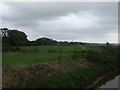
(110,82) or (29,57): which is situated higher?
(29,57)

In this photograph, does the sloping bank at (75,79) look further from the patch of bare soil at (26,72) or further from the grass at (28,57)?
the grass at (28,57)

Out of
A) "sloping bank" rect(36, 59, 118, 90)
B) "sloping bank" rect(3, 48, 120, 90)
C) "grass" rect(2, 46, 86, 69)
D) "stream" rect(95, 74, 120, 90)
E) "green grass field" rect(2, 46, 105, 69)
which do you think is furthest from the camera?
"green grass field" rect(2, 46, 105, 69)

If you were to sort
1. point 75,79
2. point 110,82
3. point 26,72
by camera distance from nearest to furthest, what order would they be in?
point 26,72 < point 75,79 < point 110,82

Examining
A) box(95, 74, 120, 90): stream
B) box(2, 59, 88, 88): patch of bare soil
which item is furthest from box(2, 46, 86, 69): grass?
box(95, 74, 120, 90): stream

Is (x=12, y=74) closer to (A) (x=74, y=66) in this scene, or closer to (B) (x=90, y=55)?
(A) (x=74, y=66)

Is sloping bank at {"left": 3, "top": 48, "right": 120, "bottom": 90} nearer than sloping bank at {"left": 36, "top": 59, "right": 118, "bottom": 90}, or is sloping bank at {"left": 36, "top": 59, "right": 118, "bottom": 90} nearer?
sloping bank at {"left": 3, "top": 48, "right": 120, "bottom": 90}

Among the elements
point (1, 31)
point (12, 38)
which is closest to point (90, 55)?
point (12, 38)

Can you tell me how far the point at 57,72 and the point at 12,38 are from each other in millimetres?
41891

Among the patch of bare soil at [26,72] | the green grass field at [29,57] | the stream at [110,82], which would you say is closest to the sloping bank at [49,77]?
the patch of bare soil at [26,72]

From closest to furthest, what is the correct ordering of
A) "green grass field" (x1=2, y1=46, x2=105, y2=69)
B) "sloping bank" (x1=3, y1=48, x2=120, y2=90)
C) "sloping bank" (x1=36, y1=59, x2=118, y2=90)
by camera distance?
"sloping bank" (x1=3, y1=48, x2=120, y2=90), "sloping bank" (x1=36, y1=59, x2=118, y2=90), "green grass field" (x1=2, y1=46, x2=105, y2=69)

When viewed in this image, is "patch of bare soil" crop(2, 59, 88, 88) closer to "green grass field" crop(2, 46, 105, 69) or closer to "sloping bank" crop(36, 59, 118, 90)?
"sloping bank" crop(36, 59, 118, 90)

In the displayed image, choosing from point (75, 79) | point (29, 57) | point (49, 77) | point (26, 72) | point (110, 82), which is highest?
point (29, 57)

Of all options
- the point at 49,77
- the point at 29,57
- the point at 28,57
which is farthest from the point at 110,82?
the point at 28,57

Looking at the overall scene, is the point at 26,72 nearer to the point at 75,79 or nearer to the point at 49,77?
the point at 49,77
